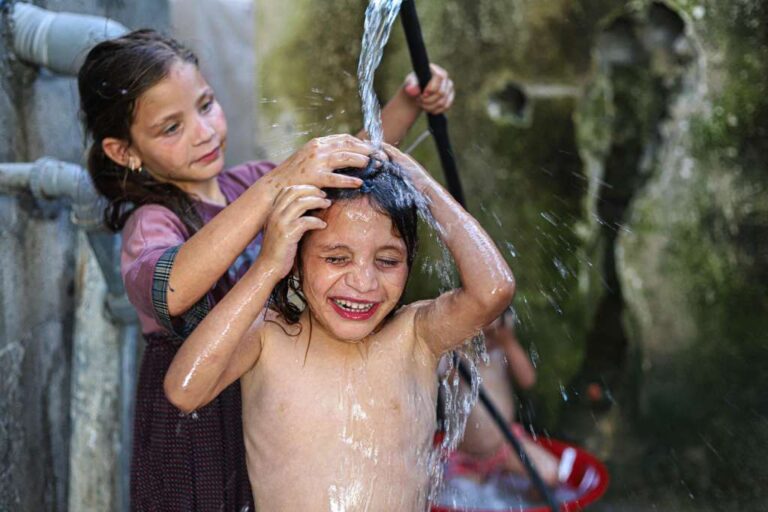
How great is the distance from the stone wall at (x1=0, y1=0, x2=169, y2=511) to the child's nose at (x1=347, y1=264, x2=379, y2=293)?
1.08m

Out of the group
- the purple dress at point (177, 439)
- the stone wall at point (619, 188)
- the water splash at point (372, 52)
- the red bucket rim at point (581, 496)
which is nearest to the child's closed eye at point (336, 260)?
the purple dress at point (177, 439)

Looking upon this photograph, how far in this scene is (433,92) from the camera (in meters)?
2.59

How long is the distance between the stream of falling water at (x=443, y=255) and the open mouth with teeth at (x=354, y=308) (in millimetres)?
239

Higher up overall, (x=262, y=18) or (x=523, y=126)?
(x=262, y=18)

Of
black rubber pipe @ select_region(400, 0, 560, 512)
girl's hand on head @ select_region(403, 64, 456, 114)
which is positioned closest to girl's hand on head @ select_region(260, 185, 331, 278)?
black rubber pipe @ select_region(400, 0, 560, 512)

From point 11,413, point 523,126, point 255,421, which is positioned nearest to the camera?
point 255,421

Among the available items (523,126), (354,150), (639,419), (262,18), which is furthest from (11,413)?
(639,419)

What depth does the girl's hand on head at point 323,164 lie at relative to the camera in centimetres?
184

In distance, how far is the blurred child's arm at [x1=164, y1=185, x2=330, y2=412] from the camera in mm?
1822

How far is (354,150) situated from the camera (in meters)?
1.88

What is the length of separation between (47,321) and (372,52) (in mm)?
1229

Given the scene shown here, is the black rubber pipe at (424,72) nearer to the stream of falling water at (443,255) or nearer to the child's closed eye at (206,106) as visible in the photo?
the stream of falling water at (443,255)

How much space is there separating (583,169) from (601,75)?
41 centimetres

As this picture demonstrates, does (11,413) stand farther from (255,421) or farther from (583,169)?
(583,169)
